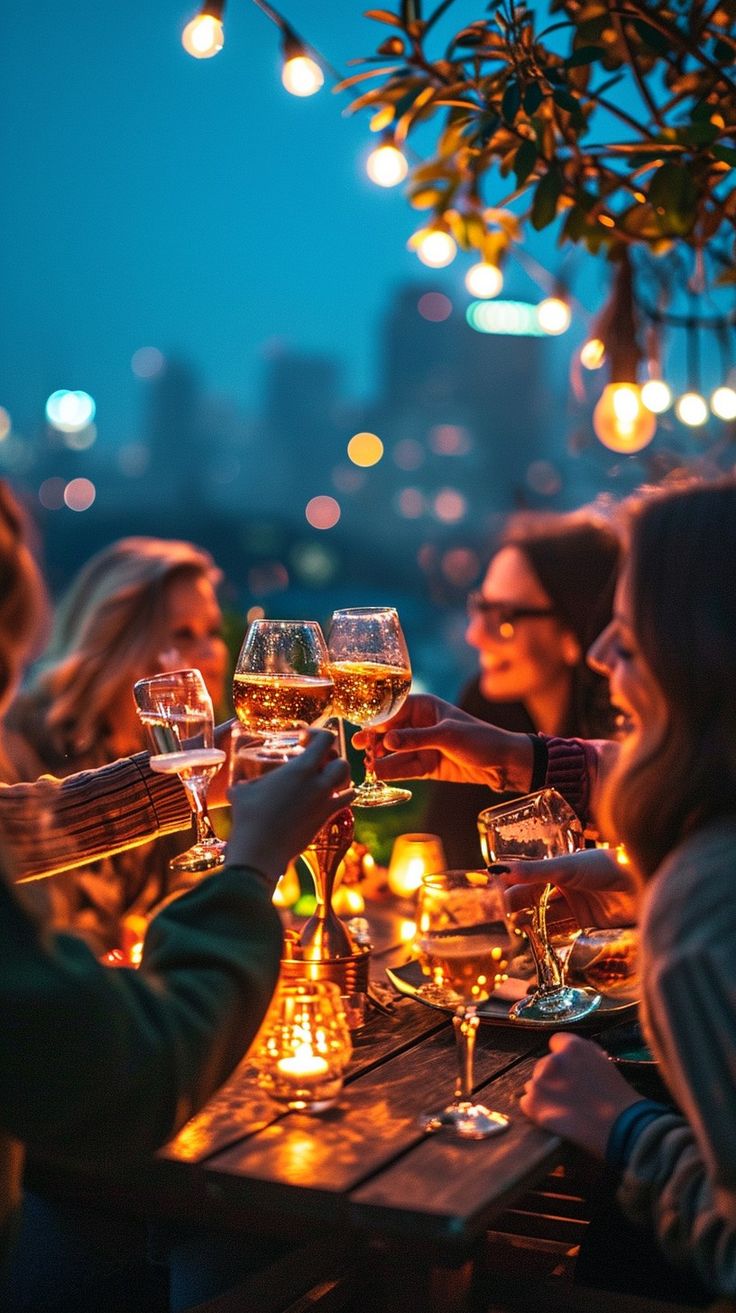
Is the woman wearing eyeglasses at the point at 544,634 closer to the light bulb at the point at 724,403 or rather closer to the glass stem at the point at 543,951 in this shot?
the light bulb at the point at 724,403

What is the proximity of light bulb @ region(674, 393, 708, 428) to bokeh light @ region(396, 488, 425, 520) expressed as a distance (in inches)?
896

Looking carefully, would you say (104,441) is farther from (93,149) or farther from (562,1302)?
(562,1302)

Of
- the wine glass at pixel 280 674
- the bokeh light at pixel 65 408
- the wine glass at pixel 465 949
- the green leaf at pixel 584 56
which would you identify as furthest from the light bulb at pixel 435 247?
the wine glass at pixel 465 949

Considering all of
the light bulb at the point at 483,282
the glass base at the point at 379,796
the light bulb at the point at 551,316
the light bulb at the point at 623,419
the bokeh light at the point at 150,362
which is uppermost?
the bokeh light at the point at 150,362

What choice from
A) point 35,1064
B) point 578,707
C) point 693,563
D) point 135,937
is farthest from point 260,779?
point 578,707

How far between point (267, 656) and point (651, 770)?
703mm

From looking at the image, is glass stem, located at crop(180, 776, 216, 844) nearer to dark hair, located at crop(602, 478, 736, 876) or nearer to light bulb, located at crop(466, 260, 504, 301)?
dark hair, located at crop(602, 478, 736, 876)

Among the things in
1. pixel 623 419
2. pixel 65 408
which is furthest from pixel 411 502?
pixel 623 419

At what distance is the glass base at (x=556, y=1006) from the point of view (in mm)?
1838

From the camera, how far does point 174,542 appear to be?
4.09 meters

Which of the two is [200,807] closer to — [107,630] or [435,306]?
[107,630]

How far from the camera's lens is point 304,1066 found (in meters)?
1.57

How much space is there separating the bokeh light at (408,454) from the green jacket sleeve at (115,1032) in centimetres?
2825

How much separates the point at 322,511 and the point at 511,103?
48304 millimetres
